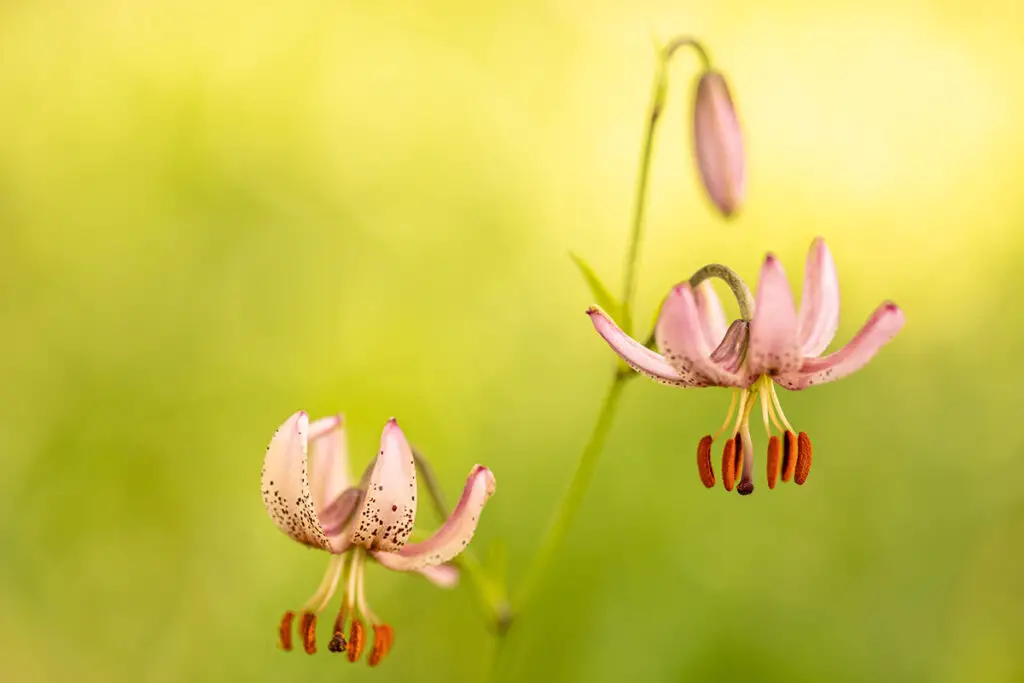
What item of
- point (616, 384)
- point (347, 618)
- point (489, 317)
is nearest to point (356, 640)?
point (347, 618)

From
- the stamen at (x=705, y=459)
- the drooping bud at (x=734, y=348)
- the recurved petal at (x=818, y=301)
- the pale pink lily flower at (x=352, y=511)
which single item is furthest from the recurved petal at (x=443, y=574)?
the recurved petal at (x=818, y=301)

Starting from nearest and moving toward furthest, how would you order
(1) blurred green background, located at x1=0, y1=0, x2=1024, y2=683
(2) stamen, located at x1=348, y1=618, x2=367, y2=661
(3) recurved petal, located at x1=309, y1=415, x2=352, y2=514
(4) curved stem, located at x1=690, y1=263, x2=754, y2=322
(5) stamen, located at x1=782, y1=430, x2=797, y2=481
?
(4) curved stem, located at x1=690, y1=263, x2=754, y2=322 < (5) stamen, located at x1=782, y1=430, x2=797, y2=481 < (2) stamen, located at x1=348, y1=618, x2=367, y2=661 < (3) recurved petal, located at x1=309, y1=415, x2=352, y2=514 < (1) blurred green background, located at x1=0, y1=0, x2=1024, y2=683

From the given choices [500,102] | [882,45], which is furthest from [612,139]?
[882,45]

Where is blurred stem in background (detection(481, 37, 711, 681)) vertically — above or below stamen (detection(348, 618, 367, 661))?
above

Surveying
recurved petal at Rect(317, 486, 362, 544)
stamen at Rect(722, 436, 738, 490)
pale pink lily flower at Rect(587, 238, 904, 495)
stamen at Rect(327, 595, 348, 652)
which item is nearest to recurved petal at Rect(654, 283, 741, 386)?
pale pink lily flower at Rect(587, 238, 904, 495)

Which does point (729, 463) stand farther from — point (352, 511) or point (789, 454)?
point (352, 511)

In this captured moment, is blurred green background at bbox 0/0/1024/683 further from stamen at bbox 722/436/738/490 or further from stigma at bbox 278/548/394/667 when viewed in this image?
stamen at bbox 722/436/738/490
